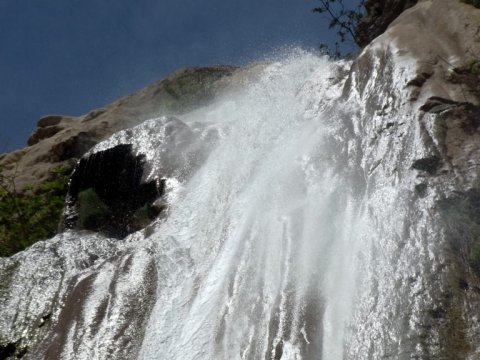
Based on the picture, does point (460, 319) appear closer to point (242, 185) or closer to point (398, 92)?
point (398, 92)

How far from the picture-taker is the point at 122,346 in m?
7.36

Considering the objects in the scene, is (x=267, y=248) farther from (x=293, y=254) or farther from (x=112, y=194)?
(x=112, y=194)

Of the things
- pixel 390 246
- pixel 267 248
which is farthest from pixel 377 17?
pixel 390 246

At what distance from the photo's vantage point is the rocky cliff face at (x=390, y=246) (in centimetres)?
500

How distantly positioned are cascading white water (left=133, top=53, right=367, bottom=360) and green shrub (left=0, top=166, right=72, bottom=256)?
5.06m

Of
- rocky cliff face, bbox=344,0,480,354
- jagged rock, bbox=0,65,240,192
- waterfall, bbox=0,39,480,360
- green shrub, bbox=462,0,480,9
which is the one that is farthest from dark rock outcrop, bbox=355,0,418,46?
jagged rock, bbox=0,65,240,192

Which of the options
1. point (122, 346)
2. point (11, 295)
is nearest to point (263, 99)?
point (11, 295)

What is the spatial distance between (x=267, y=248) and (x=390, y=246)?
175 centimetres

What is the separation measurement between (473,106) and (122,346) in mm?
4461

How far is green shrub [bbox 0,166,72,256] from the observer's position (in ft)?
48.4

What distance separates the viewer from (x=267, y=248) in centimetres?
712

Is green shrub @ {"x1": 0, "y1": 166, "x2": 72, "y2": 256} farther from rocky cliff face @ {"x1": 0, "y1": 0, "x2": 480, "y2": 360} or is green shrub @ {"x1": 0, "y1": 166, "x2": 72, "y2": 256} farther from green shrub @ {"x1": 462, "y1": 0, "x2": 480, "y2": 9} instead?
green shrub @ {"x1": 462, "y1": 0, "x2": 480, "y2": 9}

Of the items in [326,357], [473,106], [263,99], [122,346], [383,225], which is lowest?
[326,357]

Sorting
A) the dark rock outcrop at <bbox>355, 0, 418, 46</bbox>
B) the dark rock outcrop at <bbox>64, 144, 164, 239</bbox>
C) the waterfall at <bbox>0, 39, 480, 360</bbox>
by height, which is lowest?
the waterfall at <bbox>0, 39, 480, 360</bbox>
